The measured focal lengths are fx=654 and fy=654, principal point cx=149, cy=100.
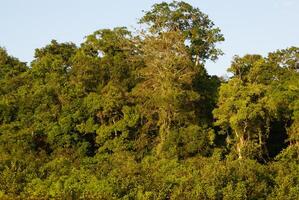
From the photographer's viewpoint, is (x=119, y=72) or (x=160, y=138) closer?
(x=160, y=138)

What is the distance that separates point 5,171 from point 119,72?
1011 cm

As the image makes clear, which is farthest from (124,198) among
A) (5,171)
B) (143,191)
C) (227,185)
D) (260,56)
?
(260,56)

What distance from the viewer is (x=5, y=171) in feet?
104

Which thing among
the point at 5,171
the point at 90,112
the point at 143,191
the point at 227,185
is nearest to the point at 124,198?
the point at 143,191

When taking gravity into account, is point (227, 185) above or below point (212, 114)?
below

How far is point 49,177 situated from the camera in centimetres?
3155

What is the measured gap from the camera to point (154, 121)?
36594mm

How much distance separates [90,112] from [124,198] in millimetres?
9587

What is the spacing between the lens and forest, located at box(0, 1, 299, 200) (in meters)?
30.0

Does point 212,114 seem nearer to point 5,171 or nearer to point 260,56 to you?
point 260,56

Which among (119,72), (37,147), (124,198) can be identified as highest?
(119,72)

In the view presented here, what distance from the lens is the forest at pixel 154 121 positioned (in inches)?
1180

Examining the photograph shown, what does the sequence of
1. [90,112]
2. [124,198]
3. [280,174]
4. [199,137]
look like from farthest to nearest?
[90,112]
[199,137]
[280,174]
[124,198]

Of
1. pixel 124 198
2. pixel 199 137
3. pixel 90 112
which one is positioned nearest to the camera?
pixel 124 198
